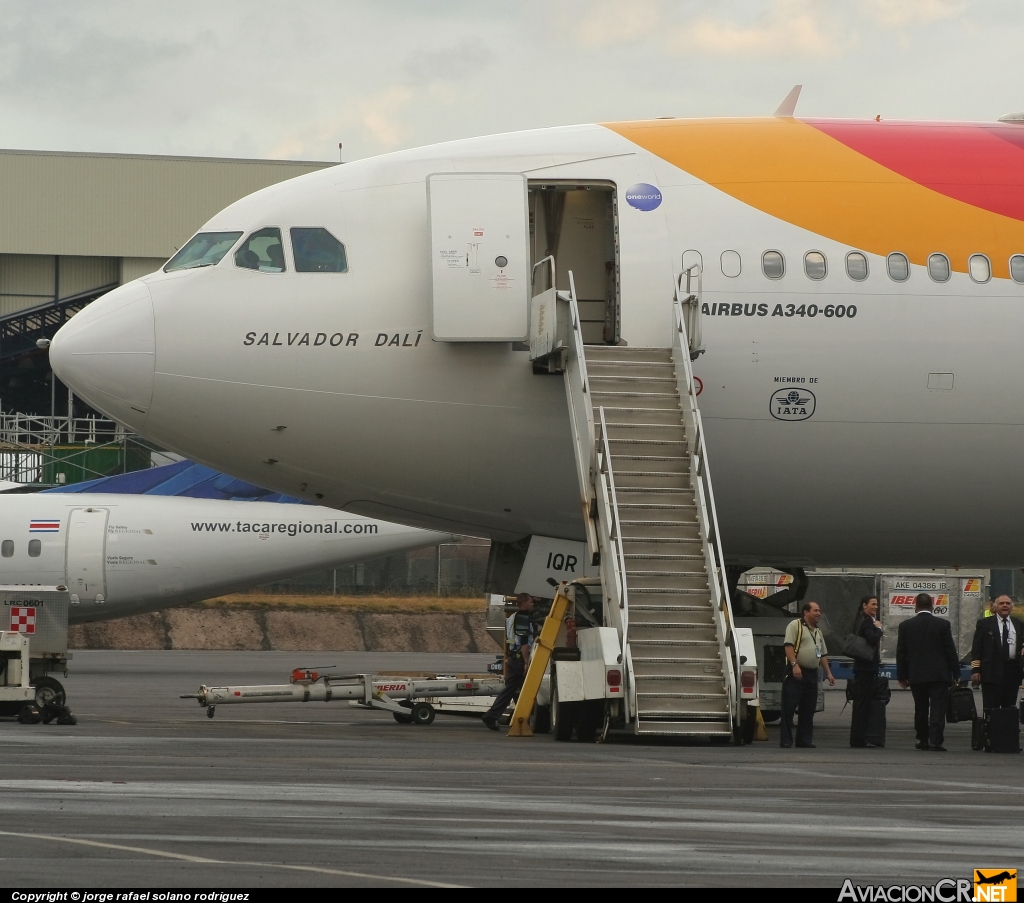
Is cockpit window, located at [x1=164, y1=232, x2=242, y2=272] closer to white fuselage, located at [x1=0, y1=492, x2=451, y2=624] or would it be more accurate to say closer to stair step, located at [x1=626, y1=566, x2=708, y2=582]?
stair step, located at [x1=626, y1=566, x2=708, y2=582]

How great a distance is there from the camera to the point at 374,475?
18.0 m

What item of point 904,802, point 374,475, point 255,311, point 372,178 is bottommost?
point 904,802

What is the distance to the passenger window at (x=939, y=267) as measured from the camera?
17812 mm

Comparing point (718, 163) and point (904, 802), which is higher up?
point (718, 163)

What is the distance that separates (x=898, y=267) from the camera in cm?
1780

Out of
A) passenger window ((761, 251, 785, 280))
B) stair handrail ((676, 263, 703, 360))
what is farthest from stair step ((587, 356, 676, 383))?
passenger window ((761, 251, 785, 280))

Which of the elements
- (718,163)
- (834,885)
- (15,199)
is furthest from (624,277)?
(15,199)

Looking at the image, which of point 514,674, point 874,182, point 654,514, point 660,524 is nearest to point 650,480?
point 654,514

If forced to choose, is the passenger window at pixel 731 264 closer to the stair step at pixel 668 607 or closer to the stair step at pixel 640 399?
the stair step at pixel 640 399

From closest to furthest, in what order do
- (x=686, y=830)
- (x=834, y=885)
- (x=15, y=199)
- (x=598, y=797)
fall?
(x=834, y=885)
(x=686, y=830)
(x=598, y=797)
(x=15, y=199)

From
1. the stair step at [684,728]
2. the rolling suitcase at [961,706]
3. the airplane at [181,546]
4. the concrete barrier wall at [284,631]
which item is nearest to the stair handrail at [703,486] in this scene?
the stair step at [684,728]

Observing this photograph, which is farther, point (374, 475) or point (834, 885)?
point (374, 475)

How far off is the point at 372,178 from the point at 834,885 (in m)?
12.2

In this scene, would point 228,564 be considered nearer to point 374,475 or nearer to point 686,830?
point 374,475
